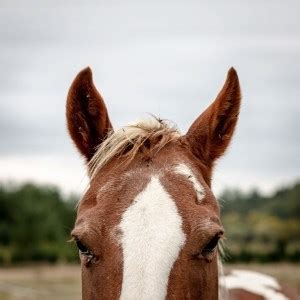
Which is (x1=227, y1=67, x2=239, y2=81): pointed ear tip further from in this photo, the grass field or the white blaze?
the grass field

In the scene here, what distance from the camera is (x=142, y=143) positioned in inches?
130

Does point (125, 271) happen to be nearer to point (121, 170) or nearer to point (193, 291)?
point (193, 291)

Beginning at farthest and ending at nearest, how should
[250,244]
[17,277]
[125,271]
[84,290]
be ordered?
[250,244] → [17,277] → [84,290] → [125,271]

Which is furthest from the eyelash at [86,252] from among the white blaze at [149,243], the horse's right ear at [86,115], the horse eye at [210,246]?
the horse's right ear at [86,115]

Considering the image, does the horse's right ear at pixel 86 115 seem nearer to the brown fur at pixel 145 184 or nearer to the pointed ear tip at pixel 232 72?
the brown fur at pixel 145 184

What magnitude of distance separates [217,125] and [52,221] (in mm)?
57210

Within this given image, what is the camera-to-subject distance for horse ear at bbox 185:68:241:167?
11.8 ft

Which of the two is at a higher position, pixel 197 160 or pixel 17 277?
pixel 197 160

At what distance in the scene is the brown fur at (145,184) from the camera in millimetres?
2834

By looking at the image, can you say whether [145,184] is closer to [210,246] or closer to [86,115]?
[210,246]

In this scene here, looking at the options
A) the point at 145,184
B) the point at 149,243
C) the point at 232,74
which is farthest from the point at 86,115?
the point at 149,243

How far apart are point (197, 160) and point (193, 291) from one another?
89 cm

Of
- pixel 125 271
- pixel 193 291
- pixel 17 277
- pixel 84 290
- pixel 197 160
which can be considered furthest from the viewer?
pixel 17 277

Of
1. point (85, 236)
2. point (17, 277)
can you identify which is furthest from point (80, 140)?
point (17, 277)
